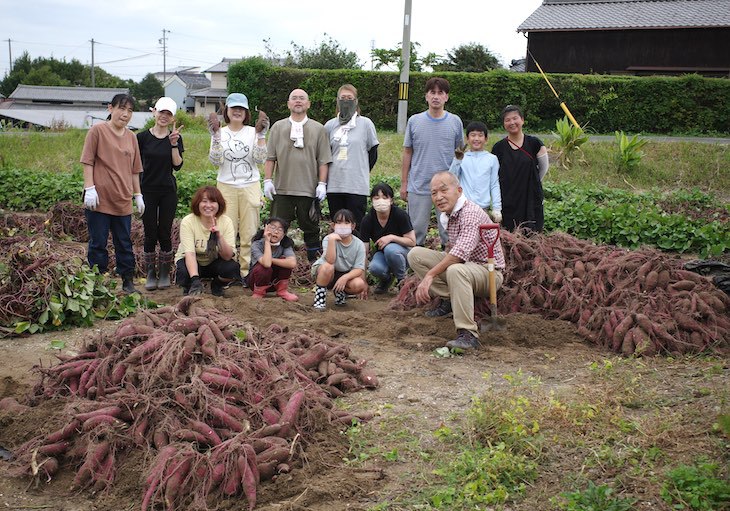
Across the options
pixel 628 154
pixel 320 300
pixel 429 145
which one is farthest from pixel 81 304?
pixel 628 154

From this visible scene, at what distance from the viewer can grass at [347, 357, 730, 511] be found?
3.52 m

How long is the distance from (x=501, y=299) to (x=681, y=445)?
2830 mm

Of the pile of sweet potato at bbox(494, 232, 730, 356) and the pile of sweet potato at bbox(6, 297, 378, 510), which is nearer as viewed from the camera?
the pile of sweet potato at bbox(6, 297, 378, 510)

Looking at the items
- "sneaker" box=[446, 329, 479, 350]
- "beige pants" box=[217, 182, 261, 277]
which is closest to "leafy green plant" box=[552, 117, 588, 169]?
"beige pants" box=[217, 182, 261, 277]

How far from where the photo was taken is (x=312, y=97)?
2297cm

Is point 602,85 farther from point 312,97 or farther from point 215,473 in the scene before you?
point 215,473

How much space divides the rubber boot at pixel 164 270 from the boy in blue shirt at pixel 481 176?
10.3 ft

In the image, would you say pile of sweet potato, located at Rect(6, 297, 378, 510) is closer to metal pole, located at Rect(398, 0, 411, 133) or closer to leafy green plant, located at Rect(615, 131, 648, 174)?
leafy green plant, located at Rect(615, 131, 648, 174)

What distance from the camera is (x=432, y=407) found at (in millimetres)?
4727

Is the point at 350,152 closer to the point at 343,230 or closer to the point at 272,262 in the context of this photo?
the point at 343,230

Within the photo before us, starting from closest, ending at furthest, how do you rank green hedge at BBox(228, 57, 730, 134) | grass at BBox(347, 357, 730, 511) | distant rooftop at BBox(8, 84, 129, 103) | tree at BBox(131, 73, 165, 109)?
grass at BBox(347, 357, 730, 511)
green hedge at BBox(228, 57, 730, 134)
distant rooftop at BBox(8, 84, 129, 103)
tree at BBox(131, 73, 165, 109)

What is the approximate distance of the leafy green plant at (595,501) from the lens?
3400 millimetres

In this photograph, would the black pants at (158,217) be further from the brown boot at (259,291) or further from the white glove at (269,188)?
the brown boot at (259,291)

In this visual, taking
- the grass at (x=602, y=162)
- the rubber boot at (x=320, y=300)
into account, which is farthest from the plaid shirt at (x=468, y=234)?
the grass at (x=602, y=162)
